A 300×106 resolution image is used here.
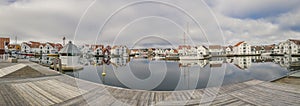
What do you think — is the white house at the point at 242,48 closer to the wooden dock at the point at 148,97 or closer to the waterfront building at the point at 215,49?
the waterfront building at the point at 215,49

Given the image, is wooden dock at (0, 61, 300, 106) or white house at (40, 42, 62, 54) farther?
white house at (40, 42, 62, 54)

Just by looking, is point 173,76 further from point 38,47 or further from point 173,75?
point 38,47

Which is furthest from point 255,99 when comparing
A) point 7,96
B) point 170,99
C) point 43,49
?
point 43,49

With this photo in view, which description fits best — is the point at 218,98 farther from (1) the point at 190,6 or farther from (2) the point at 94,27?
(2) the point at 94,27

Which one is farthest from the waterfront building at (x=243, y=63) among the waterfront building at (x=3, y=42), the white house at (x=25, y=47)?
the white house at (x=25, y=47)

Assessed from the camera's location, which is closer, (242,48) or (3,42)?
(3,42)

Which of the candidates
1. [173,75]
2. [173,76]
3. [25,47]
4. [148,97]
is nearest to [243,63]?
[173,75]

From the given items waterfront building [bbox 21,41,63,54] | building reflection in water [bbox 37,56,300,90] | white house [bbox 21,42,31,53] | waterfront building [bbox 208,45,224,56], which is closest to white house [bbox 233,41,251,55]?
waterfront building [bbox 208,45,224,56]

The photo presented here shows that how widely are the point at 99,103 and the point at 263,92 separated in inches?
240

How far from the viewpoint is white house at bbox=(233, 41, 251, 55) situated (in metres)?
78.6

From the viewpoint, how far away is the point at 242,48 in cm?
7906

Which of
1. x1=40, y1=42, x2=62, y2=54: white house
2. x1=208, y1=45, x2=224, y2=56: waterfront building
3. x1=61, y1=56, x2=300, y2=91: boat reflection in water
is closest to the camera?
x1=61, y1=56, x2=300, y2=91: boat reflection in water

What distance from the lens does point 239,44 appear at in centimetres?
7919

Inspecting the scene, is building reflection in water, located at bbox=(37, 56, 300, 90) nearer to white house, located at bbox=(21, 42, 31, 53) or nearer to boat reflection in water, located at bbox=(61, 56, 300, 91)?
boat reflection in water, located at bbox=(61, 56, 300, 91)
